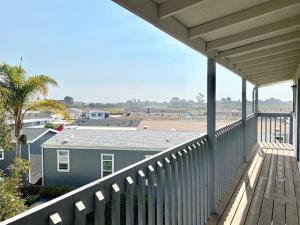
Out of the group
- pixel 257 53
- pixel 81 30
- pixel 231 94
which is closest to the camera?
pixel 257 53

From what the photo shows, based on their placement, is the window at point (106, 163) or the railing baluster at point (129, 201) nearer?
the railing baluster at point (129, 201)

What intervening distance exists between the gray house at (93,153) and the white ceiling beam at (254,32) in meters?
11.6

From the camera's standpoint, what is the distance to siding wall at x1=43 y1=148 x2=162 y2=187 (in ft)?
48.3

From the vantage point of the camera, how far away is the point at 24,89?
41.0ft

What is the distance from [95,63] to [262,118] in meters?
36.8

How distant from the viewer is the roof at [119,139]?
14719mm

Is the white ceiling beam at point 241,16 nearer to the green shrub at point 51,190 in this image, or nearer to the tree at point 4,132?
the tree at point 4,132

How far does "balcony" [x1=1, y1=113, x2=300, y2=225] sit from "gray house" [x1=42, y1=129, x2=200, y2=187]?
352 inches

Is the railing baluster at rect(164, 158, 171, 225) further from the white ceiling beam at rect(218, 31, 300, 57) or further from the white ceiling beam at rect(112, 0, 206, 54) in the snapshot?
the white ceiling beam at rect(218, 31, 300, 57)

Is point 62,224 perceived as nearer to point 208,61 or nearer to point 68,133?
point 208,61

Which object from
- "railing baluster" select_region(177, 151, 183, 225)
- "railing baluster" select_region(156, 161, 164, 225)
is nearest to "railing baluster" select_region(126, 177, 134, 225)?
"railing baluster" select_region(156, 161, 164, 225)

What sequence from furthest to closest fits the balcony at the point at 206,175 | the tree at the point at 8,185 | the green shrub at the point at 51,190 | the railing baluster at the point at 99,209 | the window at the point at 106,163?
the window at the point at 106,163, the green shrub at the point at 51,190, the tree at the point at 8,185, the balcony at the point at 206,175, the railing baluster at the point at 99,209

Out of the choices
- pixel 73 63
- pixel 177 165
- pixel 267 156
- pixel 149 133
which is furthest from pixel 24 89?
pixel 73 63

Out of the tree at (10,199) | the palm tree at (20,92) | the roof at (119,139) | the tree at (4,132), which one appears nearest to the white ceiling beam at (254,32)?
the tree at (10,199)
